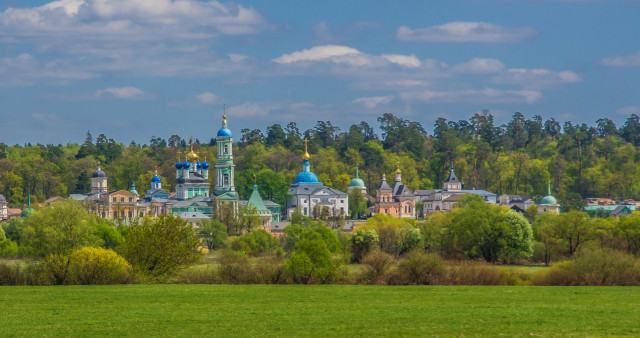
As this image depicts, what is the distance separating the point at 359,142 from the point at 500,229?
94.5 m

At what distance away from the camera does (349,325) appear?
26922 mm

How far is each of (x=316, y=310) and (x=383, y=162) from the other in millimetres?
108365

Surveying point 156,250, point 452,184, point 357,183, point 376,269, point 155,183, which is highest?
point 155,183

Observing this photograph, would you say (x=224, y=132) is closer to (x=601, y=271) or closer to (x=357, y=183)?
(x=357, y=183)

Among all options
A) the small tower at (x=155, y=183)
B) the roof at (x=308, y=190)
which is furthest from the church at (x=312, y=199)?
the small tower at (x=155, y=183)

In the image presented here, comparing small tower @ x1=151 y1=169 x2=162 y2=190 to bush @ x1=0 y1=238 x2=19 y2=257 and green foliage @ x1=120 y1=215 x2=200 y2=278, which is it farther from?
green foliage @ x1=120 y1=215 x2=200 y2=278

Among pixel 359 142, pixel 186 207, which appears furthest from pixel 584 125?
pixel 186 207

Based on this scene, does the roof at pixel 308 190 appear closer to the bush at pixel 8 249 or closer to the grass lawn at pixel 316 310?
the bush at pixel 8 249

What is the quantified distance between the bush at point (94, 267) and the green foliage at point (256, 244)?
95.4ft

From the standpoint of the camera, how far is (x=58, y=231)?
5488 centimetres

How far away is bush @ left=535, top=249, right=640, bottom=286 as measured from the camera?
39.9m

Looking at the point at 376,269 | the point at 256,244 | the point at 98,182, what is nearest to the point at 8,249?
the point at 256,244

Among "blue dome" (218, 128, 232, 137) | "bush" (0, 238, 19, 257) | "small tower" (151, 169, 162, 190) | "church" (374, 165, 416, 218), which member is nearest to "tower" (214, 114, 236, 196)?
"blue dome" (218, 128, 232, 137)

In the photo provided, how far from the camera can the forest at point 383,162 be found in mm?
124688
